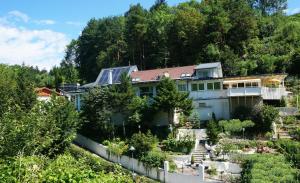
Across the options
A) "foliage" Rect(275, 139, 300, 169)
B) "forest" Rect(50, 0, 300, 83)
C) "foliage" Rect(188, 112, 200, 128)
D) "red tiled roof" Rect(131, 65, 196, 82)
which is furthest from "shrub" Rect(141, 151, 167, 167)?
"forest" Rect(50, 0, 300, 83)

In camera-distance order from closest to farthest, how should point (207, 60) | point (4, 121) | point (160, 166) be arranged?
point (4, 121) → point (160, 166) → point (207, 60)

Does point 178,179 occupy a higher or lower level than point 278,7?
lower

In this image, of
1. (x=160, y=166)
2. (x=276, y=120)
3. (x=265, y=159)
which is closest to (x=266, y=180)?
(x=265, y=159)

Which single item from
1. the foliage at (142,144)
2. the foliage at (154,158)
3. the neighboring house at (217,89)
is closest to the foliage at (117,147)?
the foliage at (142,144)

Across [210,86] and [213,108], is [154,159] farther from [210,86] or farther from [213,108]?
[210,86]

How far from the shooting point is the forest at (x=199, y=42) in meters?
53.8

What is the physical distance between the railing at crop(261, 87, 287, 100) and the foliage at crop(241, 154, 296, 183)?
38.5ft

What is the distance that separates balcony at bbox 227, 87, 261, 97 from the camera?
37.1 meters

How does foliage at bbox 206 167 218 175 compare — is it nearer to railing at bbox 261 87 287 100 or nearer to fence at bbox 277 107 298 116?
fence at bbox 277 107 298 116

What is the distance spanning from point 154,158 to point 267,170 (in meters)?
9.18

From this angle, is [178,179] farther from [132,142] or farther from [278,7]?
[278,7]

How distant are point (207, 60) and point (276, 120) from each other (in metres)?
20.4

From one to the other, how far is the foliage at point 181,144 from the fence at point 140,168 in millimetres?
3107

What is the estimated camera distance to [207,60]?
54625mm
